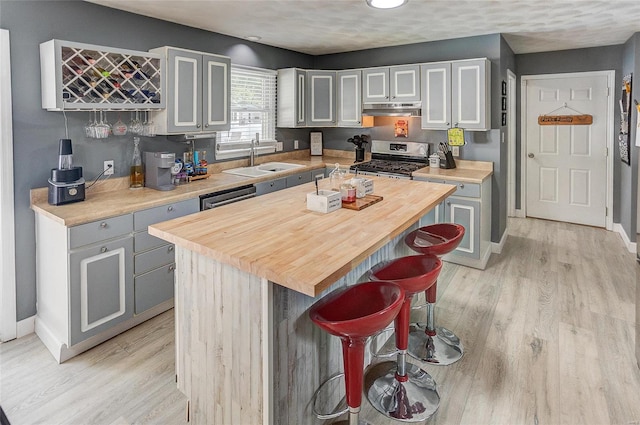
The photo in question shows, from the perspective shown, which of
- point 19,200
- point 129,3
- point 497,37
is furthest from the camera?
point 497,37

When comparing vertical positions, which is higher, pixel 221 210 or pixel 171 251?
pixel 221 210

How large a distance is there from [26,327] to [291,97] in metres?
3.54

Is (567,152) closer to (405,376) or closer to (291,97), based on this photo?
(291,97)

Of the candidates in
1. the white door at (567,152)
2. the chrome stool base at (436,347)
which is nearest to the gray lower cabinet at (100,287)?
the chrome stool base at (436,347)

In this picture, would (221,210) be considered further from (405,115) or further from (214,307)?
(405,115)

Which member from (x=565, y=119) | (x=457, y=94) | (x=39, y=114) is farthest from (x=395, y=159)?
(x=39, y=114)

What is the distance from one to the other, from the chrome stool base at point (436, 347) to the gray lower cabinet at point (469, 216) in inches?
56.5

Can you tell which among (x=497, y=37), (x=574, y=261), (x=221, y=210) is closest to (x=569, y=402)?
(x=221, y=210)

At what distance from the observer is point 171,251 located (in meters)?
3.10

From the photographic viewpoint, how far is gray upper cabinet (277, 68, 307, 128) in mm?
4906

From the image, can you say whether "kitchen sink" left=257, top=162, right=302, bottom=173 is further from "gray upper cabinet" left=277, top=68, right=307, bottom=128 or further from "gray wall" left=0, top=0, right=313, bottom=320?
"gray wall" left=0, top=0, right=313, bottom=320

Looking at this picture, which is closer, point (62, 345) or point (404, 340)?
point (404, 340)

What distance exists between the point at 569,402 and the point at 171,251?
2.78 m

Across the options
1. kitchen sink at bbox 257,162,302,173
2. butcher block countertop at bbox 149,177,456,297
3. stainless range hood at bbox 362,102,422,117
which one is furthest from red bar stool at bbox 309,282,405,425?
stainless range hood at bbox 362,102,422,117
